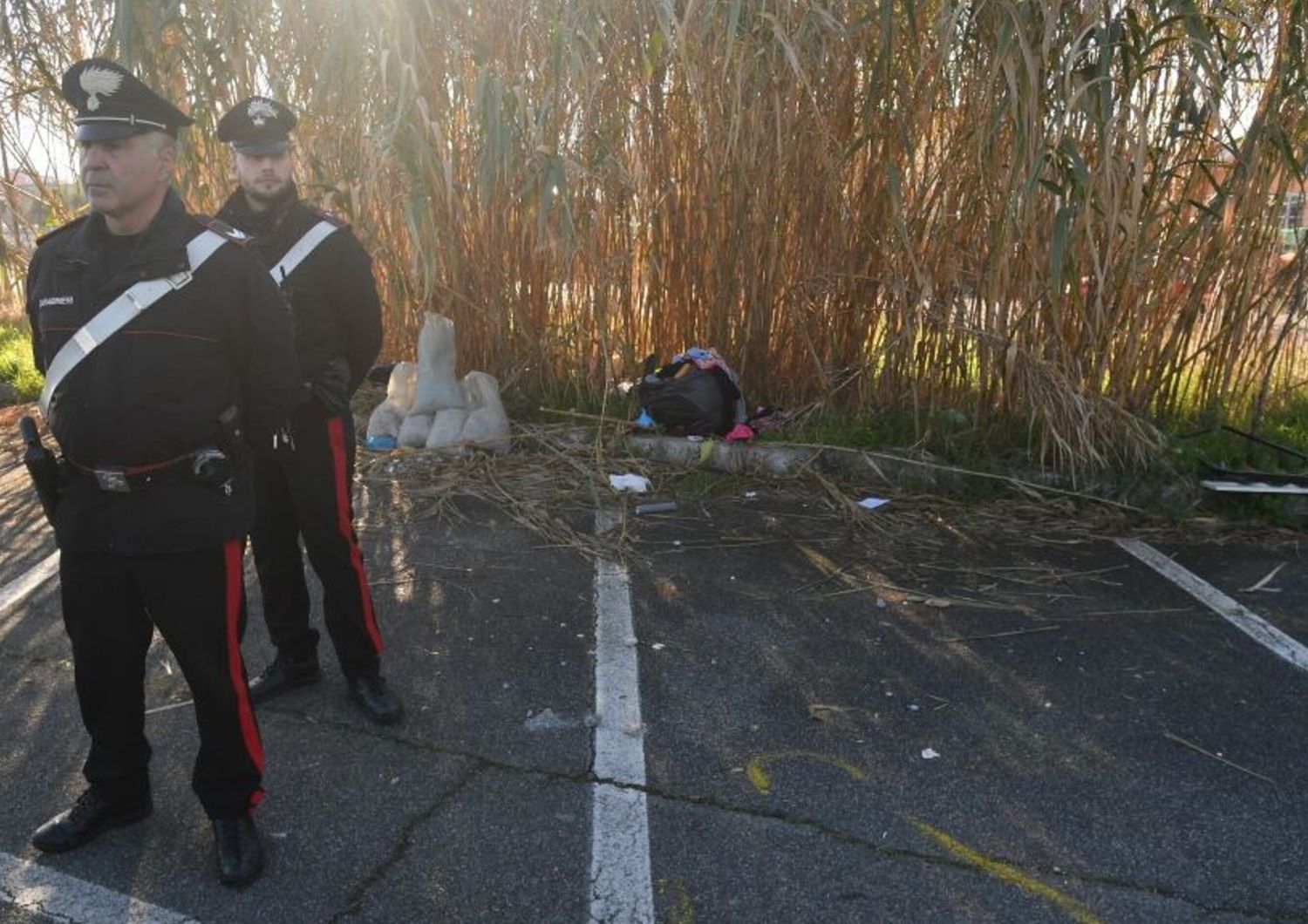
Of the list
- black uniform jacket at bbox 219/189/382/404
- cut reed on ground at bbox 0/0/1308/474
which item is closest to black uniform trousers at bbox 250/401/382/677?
black uniform jacket at bbox 219/189/382/404

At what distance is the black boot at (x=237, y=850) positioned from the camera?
2209mm

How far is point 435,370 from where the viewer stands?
550 cm

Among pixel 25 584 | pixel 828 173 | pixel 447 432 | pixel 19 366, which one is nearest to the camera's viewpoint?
pixel 25 584

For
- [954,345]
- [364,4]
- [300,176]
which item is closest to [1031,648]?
[954,345]

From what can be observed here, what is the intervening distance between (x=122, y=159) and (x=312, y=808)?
1618 mm

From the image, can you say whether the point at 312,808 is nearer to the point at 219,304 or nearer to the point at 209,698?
the point at 209,698

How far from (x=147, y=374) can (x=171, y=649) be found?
2.14ft

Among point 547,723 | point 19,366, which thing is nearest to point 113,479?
point 547,723

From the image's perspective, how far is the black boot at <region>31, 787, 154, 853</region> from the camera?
2.30 m

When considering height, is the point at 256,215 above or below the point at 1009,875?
above

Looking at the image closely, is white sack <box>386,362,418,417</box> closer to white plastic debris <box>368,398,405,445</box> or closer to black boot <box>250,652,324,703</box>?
white plastic debris <box>368,398,405,445</box>

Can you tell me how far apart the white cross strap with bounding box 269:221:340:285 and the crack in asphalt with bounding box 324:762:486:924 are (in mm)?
1459

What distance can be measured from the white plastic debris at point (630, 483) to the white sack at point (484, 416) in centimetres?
78

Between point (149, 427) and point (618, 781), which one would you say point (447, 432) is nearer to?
point (618, 781)
